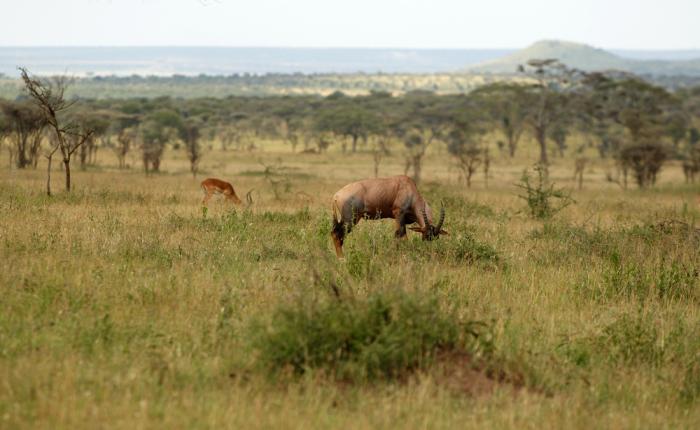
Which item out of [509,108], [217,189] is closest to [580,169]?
[217,189]

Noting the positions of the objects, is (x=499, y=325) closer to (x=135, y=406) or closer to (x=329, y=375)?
(x=329, y=375)

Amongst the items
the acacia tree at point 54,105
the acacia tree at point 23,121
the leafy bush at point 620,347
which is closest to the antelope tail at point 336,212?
the leafy bush at point 620,347

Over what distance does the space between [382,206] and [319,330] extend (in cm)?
479

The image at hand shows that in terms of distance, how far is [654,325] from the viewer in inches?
259

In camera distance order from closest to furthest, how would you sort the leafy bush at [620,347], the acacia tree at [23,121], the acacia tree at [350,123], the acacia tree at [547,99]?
the leafy bush at [620,347]
the acacia tree at [23,121]
the acacia tree at [547,99]
the acacia tree at [350,123]

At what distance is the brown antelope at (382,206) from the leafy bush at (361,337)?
4.17 m

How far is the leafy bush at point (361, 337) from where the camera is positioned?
5277 mm

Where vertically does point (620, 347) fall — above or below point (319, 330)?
below

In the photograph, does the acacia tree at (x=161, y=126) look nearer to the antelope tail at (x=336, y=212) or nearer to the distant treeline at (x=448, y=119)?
the distant treeline at (x=448, y=119)

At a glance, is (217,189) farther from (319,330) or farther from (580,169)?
(580,169)

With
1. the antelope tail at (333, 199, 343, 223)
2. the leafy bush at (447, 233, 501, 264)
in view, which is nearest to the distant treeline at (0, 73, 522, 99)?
the antelope tail at (333, 199, 343, 223)

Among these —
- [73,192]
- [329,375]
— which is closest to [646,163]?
[73,192]

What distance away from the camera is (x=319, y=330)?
5.42m

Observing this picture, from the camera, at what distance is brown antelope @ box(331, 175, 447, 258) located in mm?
9859
